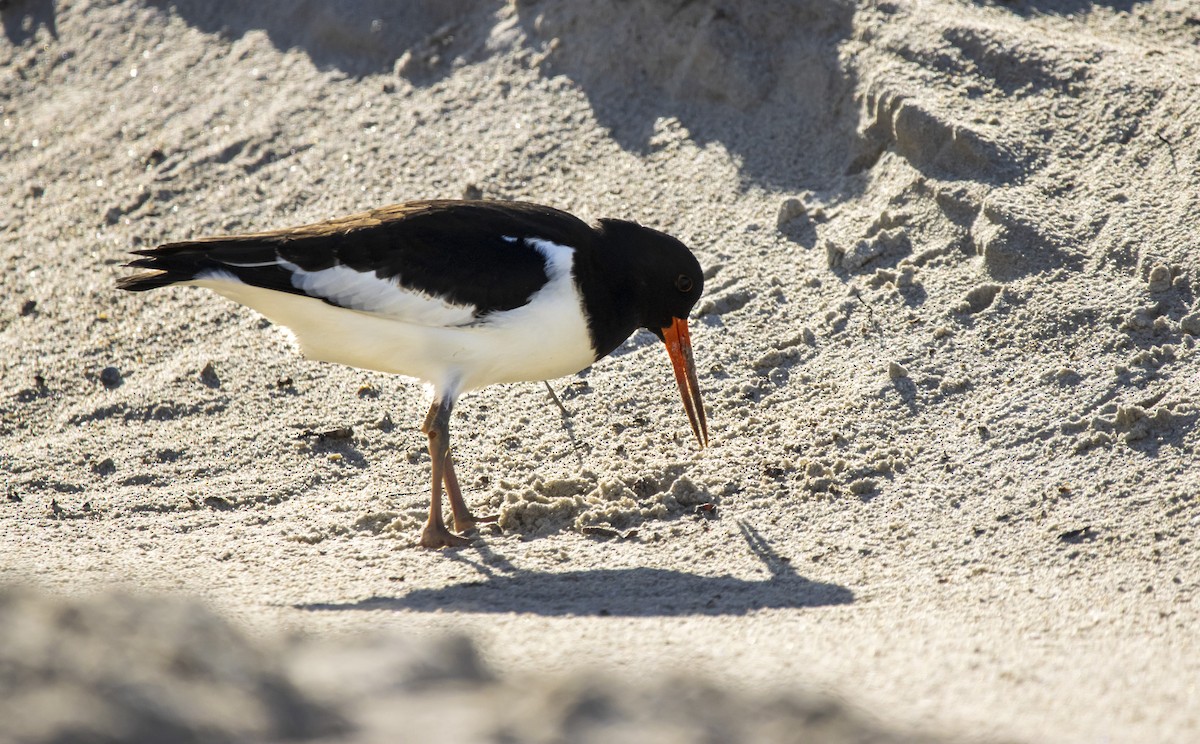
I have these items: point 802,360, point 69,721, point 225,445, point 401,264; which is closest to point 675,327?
point 802,360

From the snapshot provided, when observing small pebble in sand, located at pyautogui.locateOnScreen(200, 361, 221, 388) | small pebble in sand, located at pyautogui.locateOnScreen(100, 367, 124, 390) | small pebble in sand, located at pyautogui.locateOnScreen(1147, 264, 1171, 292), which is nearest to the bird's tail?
small pebble in sand, located at pyautogui.locateOnScreen(200, 361, 221, 388)

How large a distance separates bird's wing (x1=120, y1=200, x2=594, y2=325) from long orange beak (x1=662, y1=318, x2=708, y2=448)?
0.80 metres

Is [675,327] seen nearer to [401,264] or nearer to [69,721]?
[401,264]

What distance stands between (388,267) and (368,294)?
159mm

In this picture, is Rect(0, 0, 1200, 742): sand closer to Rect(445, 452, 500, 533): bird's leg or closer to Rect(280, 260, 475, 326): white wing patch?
Rect(445, 452, 500, 533): bird's leg

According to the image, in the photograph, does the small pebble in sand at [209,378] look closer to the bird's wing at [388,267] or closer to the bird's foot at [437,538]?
the bird's wing at [388,267]

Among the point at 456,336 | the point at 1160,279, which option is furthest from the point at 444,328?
the point at 1160,279

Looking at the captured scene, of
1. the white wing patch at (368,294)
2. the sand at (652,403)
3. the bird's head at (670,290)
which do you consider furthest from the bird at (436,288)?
the sand at (652,403)

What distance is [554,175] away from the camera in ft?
27.4

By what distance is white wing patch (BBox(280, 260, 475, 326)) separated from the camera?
19.3ft

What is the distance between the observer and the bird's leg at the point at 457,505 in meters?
5.94

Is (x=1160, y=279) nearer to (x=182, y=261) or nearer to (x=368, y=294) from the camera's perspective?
(x=368, y=294)

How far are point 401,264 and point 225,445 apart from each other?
1713 mm

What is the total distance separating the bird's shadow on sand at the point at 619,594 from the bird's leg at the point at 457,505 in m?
0.59
